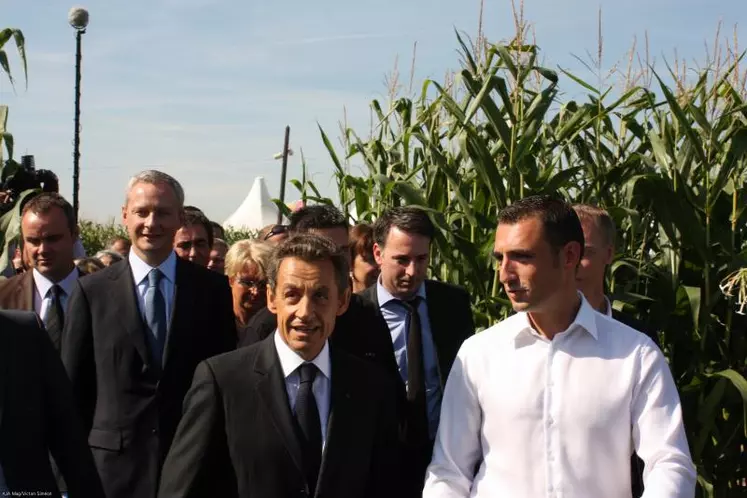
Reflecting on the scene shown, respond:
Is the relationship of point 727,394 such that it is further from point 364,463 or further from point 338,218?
point 364,463

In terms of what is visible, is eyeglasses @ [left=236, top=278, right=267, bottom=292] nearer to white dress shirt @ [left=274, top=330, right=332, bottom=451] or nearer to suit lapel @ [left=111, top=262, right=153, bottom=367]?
suit lapel @ [left=111, top=262, right=153, bottom=367]

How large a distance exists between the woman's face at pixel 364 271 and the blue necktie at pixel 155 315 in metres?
1.21

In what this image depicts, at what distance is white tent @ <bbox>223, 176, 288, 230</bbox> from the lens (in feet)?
109

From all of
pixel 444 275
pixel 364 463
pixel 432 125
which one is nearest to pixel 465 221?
pixel 444 275

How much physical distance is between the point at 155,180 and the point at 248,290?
70 centimetres

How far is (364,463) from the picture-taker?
3.23 metres

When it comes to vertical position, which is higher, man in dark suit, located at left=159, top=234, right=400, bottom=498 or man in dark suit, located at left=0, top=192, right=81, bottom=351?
man in dark suit, located at left=0, top=192, right=81, bottom=351

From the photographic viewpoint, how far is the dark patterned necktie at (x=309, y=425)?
3.14 meters

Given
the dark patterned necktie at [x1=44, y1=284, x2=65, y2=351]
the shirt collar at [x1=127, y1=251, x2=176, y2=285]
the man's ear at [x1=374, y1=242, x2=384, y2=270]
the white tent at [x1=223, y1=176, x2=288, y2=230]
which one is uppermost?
the white tent at [x1=223, y1=176, x2=288, y2=230]

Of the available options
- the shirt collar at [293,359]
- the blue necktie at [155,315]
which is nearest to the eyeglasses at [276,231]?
the blue necktie at [155,315]

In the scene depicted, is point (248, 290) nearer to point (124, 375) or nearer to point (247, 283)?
point (247, 283)

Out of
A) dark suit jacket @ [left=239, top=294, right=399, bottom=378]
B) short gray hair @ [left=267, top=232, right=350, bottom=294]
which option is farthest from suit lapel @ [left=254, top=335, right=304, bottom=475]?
dark suit jacket @ [left=239, top=294, right=399, bottom=378]

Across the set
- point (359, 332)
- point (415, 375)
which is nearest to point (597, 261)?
point (415, 375)

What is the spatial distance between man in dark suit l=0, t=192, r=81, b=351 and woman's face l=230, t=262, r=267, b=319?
2.36ft
